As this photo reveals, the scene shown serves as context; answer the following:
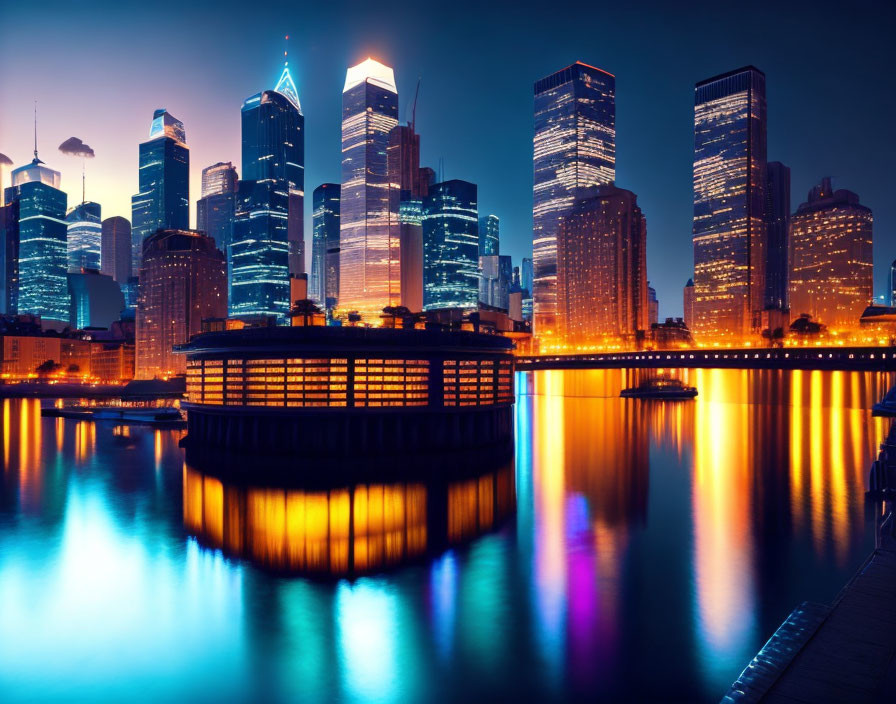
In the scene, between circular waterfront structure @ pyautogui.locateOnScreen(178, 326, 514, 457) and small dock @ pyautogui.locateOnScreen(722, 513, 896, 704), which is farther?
circular waterfront structure @ pyautogui.locateOnScreen(178, 326, 514, 457)

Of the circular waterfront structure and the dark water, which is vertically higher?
the circular waterfront structure

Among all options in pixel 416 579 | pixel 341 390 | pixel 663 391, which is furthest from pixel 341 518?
pixel 663 391

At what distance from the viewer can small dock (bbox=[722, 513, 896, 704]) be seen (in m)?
15.1

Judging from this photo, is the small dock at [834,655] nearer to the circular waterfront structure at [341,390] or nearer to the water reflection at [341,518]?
the water reflection at [341,518]

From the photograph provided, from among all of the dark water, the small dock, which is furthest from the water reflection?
the small dock

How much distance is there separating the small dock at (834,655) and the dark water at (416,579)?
304cm

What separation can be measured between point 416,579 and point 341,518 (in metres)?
12.4

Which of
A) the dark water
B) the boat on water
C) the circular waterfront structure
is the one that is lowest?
the dark water

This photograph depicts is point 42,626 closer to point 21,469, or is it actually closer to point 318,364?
point 318,364

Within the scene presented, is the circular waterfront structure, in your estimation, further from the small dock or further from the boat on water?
the boat on water

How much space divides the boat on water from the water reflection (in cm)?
11576

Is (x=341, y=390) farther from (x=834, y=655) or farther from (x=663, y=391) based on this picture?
(x=663, y=391)

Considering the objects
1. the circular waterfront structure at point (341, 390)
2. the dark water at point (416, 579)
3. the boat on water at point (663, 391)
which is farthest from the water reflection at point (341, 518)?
the boat on water at point (663, 391)

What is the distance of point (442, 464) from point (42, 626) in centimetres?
3893
